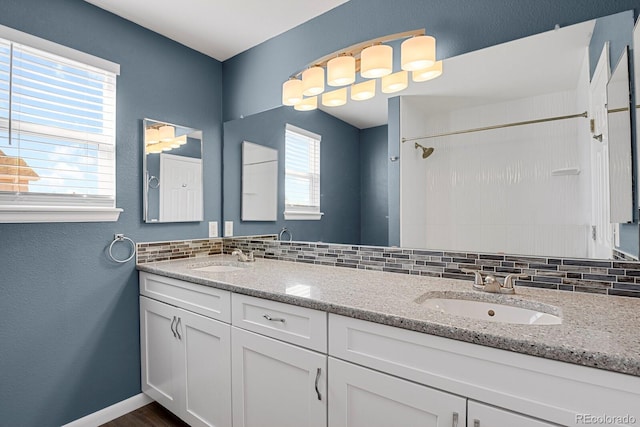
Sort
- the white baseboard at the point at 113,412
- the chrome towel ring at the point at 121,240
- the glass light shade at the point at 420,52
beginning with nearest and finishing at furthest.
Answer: the glass light shade at the point at 420,52, the white baseboard at the point at 113,412, the chrome towel ring at the point at 121,240

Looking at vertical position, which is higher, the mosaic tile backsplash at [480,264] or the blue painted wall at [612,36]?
the blue painted wall at [612,36]

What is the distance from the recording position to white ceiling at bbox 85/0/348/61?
197 centimetres

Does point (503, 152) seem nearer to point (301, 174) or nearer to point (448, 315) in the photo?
point (448, 315)

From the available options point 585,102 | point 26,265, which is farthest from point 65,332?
point 585,102

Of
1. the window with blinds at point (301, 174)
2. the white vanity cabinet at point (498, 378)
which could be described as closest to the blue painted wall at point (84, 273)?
the window with blinds at point (301, 174)

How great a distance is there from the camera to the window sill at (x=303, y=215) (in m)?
2.13

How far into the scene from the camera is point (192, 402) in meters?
1.81

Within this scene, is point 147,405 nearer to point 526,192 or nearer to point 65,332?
point 65,332

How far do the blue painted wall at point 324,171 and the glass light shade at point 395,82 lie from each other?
0.91ft

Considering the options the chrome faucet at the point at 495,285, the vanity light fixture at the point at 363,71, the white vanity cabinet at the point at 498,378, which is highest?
the vanity light fixture at the point at 363,71

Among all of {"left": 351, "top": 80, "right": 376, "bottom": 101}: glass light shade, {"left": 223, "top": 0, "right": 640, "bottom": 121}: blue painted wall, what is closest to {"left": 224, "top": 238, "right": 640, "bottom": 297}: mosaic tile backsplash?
{"left": 351, "top": 80, "right": 376, "bottom": 101}: glass light shade

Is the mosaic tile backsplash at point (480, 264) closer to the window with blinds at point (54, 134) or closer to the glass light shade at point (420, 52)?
the glass light shade at point (420, 52)

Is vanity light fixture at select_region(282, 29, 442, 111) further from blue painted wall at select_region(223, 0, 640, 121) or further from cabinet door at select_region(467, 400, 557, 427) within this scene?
cabinet door at select_region(467, 400, 557, 427)

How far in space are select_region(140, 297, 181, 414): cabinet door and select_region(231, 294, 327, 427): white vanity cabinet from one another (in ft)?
1.78
